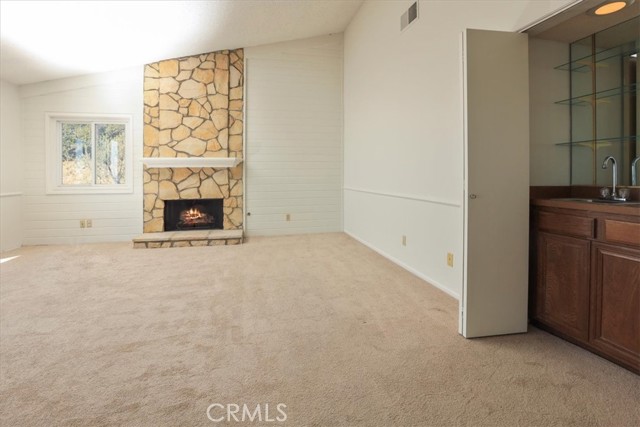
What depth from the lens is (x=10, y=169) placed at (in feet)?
17.1

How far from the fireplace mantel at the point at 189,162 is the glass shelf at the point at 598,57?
4485 mm

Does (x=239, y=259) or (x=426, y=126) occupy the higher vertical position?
(x=426, y=126)

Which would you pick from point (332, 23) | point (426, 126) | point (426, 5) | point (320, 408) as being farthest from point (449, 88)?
point (332, 23)

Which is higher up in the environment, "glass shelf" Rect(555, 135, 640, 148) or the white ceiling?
the white ceiling

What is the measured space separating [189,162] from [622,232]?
17.4 ft

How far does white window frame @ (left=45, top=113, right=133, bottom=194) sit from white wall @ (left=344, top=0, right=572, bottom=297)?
353 centimetres

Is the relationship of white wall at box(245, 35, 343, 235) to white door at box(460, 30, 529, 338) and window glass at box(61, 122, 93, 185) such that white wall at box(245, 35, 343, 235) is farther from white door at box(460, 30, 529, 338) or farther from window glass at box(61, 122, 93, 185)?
white door at box(460, 30, 529, 338)

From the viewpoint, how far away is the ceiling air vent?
379cm

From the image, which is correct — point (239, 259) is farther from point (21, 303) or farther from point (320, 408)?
point (320, 408)

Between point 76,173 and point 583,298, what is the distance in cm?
648

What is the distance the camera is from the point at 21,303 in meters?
3.04

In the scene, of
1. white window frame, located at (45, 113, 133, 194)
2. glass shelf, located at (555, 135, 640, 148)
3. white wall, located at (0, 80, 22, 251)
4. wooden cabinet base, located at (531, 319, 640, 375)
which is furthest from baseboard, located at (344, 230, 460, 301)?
white wall, located at (0, 80, 22, 251)

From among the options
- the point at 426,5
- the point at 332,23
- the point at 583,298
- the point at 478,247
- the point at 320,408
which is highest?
the point at 332,23

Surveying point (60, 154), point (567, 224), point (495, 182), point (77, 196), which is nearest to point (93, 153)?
point (60, 154)
